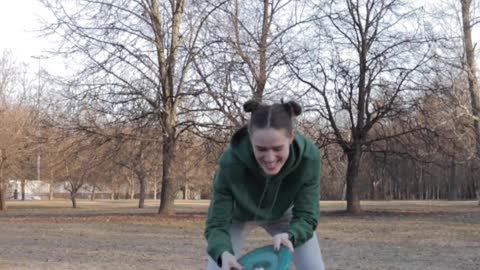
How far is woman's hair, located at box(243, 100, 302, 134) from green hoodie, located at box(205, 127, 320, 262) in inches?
7.1

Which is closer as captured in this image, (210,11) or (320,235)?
(320,235)

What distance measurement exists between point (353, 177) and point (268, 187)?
2402cm

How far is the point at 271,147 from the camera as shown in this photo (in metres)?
3.04

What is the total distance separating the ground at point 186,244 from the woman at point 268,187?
23.6 ft

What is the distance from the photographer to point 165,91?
23.7m

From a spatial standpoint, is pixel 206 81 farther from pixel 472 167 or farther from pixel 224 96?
pixel 472 167

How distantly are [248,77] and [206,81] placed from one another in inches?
63.5

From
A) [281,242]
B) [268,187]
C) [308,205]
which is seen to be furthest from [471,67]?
[281,242]

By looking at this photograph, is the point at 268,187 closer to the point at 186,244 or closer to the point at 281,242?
the point at 281,242

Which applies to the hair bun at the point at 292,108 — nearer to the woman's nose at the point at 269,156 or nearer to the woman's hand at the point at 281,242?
the woman's nose at the point at 269,156

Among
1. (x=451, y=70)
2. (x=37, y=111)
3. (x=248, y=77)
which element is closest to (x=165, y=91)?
(x=248, y=77)

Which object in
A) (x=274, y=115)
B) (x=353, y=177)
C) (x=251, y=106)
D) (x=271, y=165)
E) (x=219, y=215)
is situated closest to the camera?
(x=274, y=115)

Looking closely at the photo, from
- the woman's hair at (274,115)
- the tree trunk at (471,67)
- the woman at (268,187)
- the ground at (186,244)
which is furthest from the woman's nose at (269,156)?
the tree trunk at (471,67)

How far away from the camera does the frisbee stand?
3.15m
